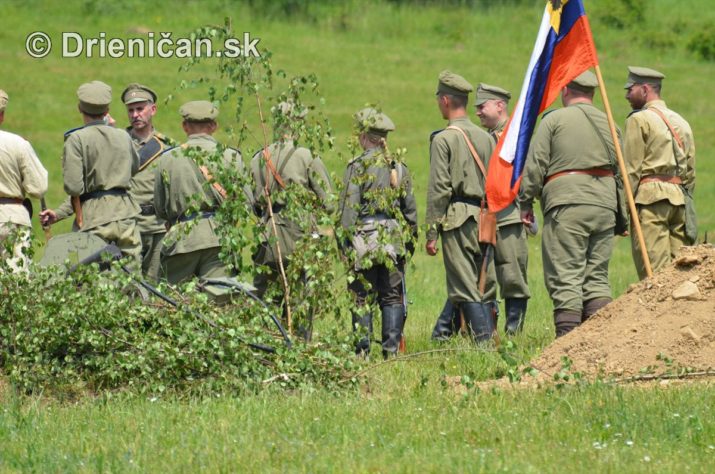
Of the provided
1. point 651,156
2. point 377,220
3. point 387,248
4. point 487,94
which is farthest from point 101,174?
point 651,156

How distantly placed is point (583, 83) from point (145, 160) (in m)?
3.94

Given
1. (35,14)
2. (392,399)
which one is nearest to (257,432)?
(392,399)

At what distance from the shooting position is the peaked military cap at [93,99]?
34.7 ft

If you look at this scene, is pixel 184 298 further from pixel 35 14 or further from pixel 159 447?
pixel 35 14

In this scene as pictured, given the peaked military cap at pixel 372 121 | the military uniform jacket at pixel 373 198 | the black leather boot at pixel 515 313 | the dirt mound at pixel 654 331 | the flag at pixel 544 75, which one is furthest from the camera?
the black leather boot at pixel 515 313

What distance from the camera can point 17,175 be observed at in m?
10.1

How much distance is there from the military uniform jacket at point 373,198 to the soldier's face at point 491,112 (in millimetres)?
1123

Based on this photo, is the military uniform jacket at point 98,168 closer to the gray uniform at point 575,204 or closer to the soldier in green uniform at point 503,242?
the soldier in green uniform at point 503,242

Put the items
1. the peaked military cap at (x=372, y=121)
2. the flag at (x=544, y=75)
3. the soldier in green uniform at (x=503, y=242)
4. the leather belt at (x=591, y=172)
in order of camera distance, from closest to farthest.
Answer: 1. the peaked military cap at (x=372, y=121)
2. the flag at (x=544, y=75)
3. the leather belt at (x=591, y=172)
4. the soldier in green uniform at (x=503, y=242)

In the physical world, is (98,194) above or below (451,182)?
below

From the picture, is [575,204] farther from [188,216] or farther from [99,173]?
[99,173]

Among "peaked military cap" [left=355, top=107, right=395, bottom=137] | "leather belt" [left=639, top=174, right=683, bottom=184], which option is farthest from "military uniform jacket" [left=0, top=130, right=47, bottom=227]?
"leather belt" [left=639, top=174, right=683, bottom=184]

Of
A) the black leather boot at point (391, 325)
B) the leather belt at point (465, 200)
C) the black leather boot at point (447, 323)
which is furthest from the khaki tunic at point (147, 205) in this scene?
the leather belt at point (465, 200)

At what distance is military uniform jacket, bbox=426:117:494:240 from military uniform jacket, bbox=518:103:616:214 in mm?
452
